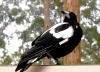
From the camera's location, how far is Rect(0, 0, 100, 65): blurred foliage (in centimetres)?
235

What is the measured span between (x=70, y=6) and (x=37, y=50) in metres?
1.14

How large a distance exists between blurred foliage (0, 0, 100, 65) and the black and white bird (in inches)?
55.8

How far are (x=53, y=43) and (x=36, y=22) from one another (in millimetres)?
1720

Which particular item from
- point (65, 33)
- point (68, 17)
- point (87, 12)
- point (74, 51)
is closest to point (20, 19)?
point (87, 12)

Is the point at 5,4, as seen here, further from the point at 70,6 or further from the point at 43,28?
the point at 70,6

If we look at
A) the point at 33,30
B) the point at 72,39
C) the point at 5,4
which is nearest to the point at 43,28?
the point at 33,30

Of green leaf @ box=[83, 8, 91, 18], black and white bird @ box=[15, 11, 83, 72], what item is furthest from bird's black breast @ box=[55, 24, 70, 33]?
green leaf @ box=[83, 8, 91, 18]

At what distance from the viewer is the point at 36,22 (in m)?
2.50

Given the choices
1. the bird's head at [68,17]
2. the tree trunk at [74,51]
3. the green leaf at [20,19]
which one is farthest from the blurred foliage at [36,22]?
the bird's head at [68,17]

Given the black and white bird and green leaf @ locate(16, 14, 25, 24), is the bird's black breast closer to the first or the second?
the black and white bird

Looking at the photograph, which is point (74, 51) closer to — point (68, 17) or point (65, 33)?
point (68, 17)

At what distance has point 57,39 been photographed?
81cm

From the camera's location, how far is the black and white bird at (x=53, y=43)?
0.72m

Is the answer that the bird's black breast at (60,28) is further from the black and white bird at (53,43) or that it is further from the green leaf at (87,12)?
the green leaf at (87,12)
